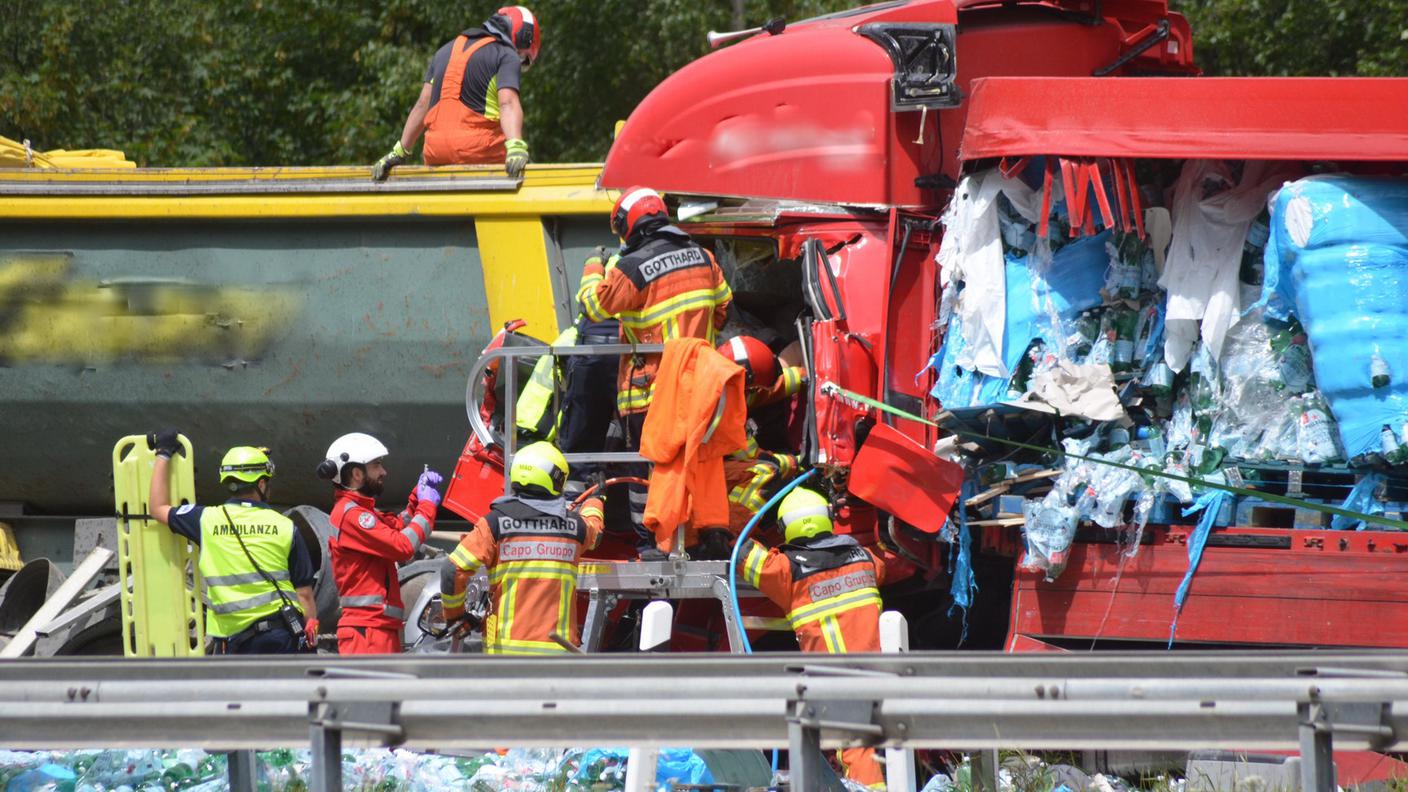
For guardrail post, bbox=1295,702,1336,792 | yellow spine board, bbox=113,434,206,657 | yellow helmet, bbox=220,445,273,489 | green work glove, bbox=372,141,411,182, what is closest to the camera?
guardrail post, bbox=1295,702,1336,792

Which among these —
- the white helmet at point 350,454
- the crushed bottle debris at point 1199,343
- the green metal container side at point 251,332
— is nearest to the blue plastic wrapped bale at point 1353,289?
Answer: the crushed bottle debris at point 1199,343

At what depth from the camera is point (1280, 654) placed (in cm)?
367

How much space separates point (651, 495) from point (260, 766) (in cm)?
180

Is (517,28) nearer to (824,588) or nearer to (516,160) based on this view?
(516,160)

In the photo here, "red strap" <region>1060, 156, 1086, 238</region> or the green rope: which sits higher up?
"red strap" <region>1060, 156, 1086, 238</region>

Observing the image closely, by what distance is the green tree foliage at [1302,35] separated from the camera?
40.4 feet

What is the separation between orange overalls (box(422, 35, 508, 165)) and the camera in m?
8.72

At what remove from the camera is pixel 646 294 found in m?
6.85

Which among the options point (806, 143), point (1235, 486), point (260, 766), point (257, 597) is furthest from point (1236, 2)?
point (260, 766)

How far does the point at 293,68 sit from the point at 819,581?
12.1 m

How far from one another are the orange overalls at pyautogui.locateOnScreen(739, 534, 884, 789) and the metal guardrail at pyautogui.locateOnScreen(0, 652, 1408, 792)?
8.85 feet

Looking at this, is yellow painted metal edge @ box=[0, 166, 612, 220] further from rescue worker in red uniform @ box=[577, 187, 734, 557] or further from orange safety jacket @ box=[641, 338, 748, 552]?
orange safety jacket @ box=[641, 338, 748, 552]

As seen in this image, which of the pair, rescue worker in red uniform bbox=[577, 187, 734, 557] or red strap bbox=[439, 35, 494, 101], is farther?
red strap bbox=[439, 35, 494, 101]

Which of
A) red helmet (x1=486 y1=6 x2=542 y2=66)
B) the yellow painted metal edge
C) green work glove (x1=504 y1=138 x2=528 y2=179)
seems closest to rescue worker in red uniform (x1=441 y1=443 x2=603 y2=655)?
the yellow painted metal edge
